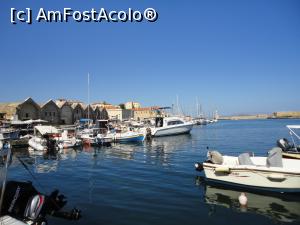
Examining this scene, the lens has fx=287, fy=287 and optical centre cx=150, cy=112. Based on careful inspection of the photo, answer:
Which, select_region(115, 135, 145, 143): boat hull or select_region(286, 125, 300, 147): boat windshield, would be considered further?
select_region(115, 135, 145, 143): boat hull

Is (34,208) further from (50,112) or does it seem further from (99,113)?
(99,113)

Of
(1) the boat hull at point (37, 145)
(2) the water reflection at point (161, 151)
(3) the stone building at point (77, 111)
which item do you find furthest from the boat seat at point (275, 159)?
(3) the stone building at point (77, 111)

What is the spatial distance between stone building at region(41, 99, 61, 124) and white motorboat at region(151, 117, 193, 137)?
104ft

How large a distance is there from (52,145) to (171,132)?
88.8ft

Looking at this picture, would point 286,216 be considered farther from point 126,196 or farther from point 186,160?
point 186,160

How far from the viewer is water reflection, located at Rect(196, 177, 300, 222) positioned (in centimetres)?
1195

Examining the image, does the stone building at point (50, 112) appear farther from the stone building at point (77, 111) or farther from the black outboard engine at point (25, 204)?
the black outboard engine at point (25, 204)

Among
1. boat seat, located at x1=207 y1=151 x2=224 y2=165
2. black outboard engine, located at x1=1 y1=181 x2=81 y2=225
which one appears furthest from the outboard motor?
boat seat, located at x1=207 y1=151 x2=224 y2=165

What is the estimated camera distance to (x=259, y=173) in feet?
48.7

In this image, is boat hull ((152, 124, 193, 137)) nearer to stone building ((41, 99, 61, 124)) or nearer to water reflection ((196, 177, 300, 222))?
stone building ((41, 99, 61, 124))

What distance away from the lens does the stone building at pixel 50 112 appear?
2909 inches

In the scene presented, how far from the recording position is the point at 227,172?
1571 cm

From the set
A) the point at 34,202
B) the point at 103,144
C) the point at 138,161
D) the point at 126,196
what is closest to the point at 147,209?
the point at 126,196

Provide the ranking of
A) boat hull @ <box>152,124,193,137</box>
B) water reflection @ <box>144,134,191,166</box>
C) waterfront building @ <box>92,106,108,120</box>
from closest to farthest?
water reflection @ <box>144,134,191,166</box> < boat hull @ <box>152,124,193,137</box> < waterfront building @ <box>92,106,108,120</box>
